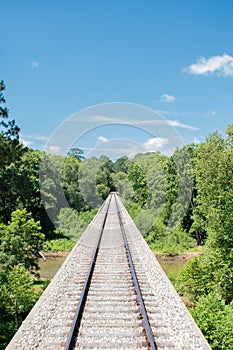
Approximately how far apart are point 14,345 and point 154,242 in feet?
67.4

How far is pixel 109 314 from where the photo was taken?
19.3ft

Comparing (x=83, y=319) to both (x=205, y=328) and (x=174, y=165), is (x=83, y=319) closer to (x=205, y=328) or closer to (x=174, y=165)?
(x=205, y=328)

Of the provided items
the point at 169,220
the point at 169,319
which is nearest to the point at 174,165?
the point at 169,220

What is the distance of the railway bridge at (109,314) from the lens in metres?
4.84

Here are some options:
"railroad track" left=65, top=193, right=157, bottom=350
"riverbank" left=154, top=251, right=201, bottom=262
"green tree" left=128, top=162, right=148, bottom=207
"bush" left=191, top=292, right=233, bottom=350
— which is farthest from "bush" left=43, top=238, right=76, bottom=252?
"bush" left=191, top=292, right=233, bottom=350

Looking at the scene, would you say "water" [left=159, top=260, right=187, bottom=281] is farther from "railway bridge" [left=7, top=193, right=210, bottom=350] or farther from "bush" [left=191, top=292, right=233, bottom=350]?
"bush" [left=191, top=292, right=233, bottom=350]

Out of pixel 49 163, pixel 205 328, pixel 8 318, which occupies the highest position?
pixel 49 163

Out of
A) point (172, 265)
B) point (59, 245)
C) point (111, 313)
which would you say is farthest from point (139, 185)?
point (111, 313)

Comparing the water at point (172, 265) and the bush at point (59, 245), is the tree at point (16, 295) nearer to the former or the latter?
the water at point (172, 265)

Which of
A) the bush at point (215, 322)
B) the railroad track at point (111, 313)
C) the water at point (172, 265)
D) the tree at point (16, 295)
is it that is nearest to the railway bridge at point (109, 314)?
the railroad track at point (111, 313)

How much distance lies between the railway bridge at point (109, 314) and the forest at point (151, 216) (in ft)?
3.41

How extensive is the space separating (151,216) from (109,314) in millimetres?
21440

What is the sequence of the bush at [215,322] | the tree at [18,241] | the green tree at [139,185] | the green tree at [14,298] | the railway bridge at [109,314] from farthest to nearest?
1. the green tree at [139,185]
2. the tree at [18,241]
3. the green tree at [14,298]
4. the bush at [215,322]
5. the railway bridge at [109,314]

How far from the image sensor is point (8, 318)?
988 cm
